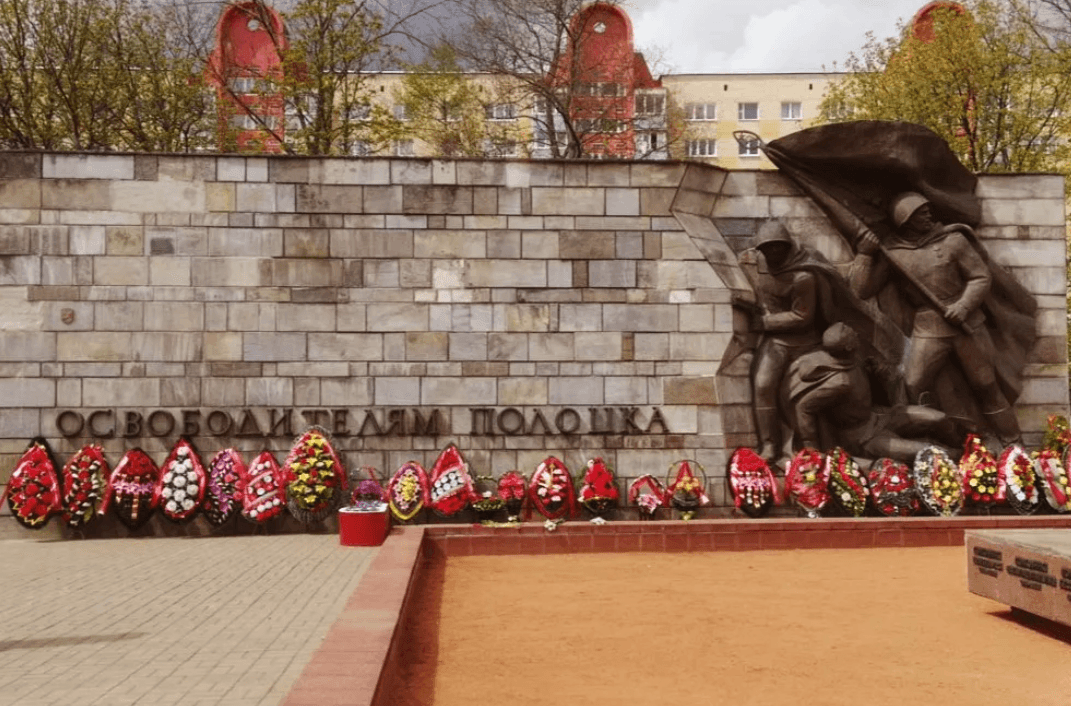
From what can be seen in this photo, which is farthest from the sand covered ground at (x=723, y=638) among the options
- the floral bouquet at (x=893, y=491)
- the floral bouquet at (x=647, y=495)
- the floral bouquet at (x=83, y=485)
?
the floral bouquet at (x=83, y=485)

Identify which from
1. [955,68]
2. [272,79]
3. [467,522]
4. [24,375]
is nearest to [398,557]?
[467,522]

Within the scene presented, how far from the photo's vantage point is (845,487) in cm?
1338

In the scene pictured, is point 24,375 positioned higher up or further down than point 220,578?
higher up

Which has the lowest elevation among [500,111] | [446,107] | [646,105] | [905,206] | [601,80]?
[905,206]

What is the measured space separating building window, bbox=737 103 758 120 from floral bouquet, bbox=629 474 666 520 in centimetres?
3712

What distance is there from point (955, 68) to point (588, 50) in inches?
363

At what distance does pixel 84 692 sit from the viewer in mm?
5664

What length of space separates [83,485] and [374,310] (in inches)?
146

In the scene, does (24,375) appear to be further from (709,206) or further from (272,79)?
(272,79)

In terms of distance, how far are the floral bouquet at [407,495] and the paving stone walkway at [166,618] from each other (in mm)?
932

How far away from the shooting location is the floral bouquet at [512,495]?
13109mm

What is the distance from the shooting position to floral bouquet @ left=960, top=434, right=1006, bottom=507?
1369 centimetres

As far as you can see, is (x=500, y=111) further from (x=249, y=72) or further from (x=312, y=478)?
(x=312, y=478)

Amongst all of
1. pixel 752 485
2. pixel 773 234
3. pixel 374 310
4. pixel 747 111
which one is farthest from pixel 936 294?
pixel 747 111
